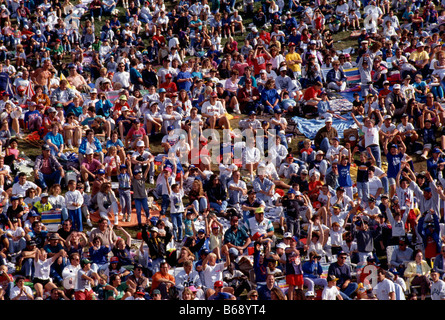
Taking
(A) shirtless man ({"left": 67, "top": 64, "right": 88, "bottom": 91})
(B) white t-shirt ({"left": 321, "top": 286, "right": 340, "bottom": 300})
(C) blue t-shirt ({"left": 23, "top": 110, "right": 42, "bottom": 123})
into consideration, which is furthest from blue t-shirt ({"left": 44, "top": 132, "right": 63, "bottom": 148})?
(B) white t-shirt ({"left": 321, "top": 286, "right": 340, "bottom": 300})

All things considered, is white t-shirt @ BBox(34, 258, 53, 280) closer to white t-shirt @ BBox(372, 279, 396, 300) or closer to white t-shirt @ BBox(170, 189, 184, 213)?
white t-shirt @ BBox(170, 189, 184, 213)

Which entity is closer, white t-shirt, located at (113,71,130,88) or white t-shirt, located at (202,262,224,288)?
white t-shirt, located at (202,262,224,288)

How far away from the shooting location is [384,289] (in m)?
21.1

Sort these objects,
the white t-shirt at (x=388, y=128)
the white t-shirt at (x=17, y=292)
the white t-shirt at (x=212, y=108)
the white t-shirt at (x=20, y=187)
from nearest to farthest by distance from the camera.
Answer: the white t-shirt at (x=17, y=292), the white t-shirt at (x=20, y=187), the white t-shirt at (x=388, y=128), the white t-shirt at (x=212, y=108)

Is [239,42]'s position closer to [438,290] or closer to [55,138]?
[55,138]

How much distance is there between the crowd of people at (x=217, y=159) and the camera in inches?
846

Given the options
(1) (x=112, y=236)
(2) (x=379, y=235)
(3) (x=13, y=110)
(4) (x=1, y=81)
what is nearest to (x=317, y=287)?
(2) (x=379, y=235)

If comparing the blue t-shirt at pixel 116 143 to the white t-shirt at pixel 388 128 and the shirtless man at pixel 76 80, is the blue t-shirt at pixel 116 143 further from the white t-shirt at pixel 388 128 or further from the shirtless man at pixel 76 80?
the white t-shirt at pixel 388 128

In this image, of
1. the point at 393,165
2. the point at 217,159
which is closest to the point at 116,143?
the point at 217,159

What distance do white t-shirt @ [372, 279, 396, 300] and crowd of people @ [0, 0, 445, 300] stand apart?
0.03 metres

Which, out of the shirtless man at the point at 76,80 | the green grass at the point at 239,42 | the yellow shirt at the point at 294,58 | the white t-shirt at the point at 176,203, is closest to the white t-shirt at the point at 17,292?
the white t-shirt at the point at 176,203

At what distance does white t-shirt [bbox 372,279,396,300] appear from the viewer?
21.0 meters

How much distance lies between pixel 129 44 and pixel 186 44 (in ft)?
6.29

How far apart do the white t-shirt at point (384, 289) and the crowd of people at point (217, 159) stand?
3cm
